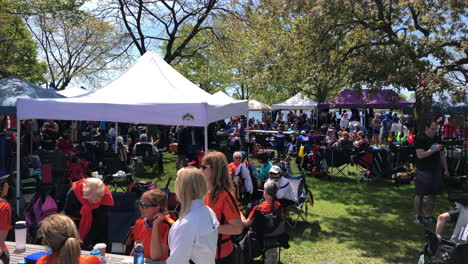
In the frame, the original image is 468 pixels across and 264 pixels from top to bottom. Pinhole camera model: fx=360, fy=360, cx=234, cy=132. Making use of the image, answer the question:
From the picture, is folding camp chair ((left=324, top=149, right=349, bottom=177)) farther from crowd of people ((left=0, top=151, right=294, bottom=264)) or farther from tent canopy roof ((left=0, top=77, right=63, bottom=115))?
tent canopy roof ((left=0, top=77, right=63, bottom=115))

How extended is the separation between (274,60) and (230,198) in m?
9.16

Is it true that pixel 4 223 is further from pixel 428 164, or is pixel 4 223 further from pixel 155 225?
pixel 428 164

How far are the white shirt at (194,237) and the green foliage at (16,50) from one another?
43.3ft

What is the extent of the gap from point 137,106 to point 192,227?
157 inches

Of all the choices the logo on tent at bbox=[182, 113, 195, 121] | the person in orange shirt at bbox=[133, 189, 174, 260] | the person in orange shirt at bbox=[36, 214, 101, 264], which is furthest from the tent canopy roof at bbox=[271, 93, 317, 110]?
the person in orange shirt at bbox=[36, 214, 101, 264]

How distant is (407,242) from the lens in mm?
5582

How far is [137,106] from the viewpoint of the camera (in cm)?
582

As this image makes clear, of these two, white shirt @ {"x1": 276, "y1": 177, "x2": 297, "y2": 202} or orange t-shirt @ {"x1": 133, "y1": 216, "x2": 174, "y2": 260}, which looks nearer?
orange t-shirt @ {"x1": 133, "y1": 216, "x2": 174, "y2": 260}

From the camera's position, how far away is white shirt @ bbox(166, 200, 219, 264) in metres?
2.13

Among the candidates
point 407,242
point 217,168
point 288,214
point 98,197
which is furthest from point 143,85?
point 407,242

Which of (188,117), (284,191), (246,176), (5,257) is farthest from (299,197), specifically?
(5,257)

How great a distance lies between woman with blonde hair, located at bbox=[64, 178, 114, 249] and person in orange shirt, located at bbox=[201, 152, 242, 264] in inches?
61.5

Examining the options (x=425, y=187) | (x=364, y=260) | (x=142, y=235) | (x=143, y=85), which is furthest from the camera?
(x=143, y=85)

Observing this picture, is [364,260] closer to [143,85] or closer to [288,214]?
[288,214]
